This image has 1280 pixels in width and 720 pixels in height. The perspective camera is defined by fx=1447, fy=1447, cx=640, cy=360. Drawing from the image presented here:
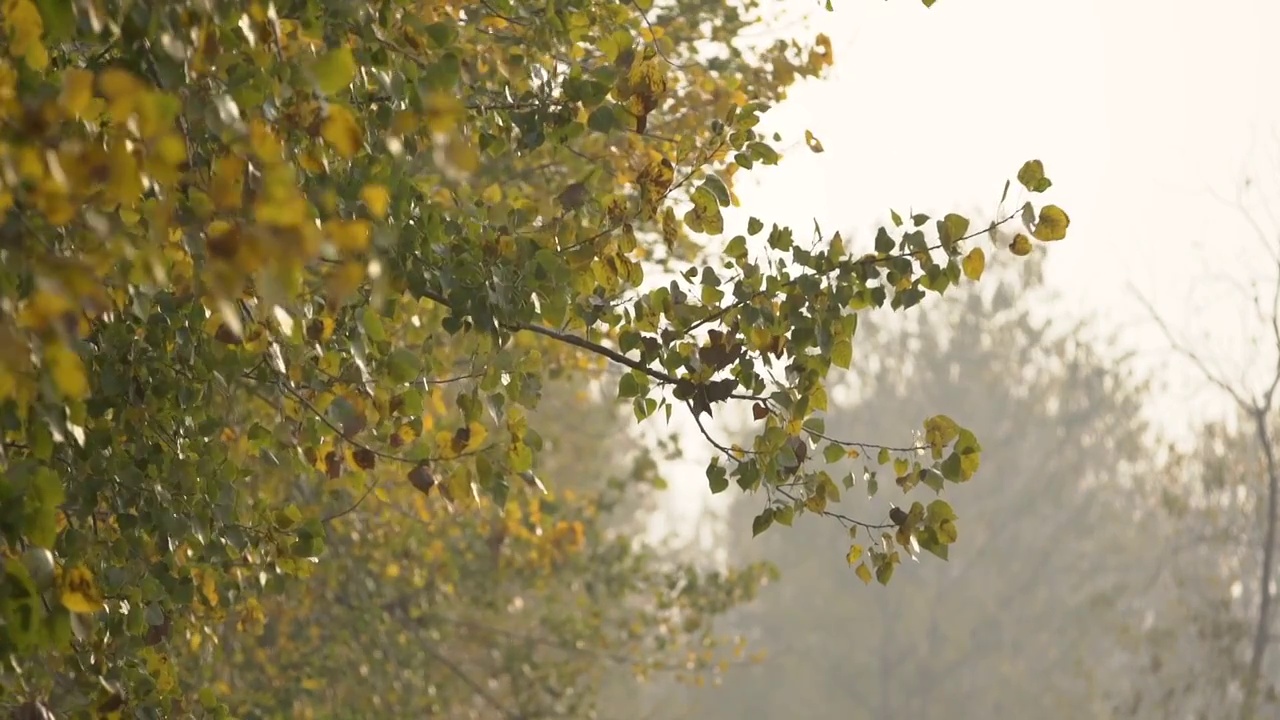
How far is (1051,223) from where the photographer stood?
3041 millimetres

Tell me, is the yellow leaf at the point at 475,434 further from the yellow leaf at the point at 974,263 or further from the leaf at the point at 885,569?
the yellow leaf at the point at 974,263

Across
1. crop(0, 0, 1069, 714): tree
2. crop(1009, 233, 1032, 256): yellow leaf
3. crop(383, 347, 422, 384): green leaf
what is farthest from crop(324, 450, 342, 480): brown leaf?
crop(1009, 233, 1032, 256): yellow leaf

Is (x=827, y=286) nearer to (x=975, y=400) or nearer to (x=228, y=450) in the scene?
(x=228, y=450)

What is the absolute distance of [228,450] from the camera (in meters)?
3.56

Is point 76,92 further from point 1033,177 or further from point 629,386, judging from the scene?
point 1033,177

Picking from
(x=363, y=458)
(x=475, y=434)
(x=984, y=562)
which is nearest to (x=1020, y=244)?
(x=475, y=434)

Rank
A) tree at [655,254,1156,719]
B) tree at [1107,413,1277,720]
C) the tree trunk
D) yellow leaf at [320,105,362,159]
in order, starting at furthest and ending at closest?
tree at [655,254,1156,719]
tree at [1107,413,1277,720]
the tree trunk
yellow leaf at [320,105,362,159]

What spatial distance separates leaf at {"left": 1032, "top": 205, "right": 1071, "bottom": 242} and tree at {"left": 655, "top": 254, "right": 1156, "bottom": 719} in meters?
24.0

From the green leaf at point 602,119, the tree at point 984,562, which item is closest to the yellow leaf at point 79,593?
the green leaf at point 602,119

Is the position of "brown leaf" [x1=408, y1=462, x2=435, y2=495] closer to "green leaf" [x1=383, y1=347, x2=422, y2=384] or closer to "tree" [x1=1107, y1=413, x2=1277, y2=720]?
"green leaf" [x1=383, y1=347, x2=422, y2=384]

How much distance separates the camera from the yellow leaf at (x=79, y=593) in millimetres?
2150

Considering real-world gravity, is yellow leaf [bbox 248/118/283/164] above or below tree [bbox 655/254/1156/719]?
below

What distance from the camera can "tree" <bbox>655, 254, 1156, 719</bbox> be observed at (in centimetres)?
2744

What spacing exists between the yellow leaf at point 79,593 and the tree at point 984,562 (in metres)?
25.1
